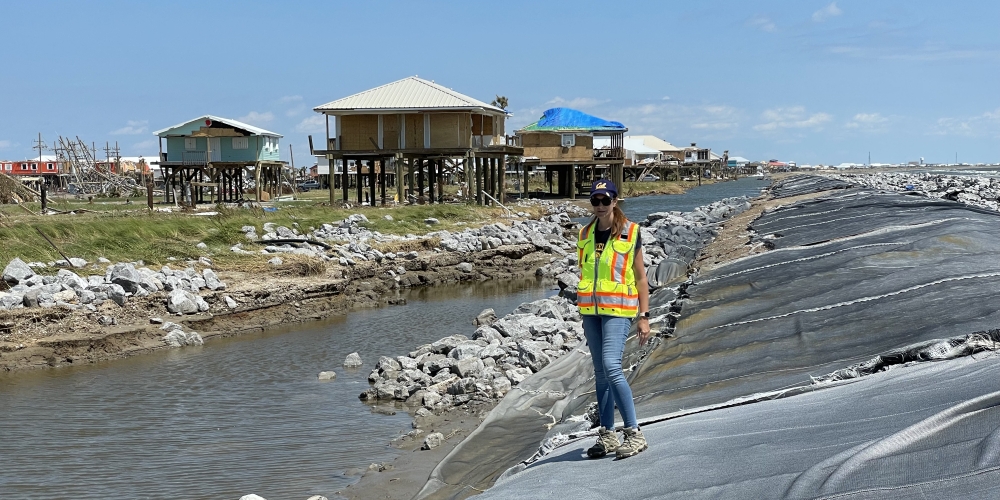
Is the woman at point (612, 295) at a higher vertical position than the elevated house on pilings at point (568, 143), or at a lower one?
lower

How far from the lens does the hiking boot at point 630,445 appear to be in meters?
5.61

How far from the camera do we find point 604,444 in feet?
18.6

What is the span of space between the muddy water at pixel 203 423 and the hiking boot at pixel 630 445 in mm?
3414

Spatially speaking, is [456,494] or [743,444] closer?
[743,444]

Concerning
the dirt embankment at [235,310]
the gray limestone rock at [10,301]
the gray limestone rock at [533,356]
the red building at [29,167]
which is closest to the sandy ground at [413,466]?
the gray limestone rock at [533,356]

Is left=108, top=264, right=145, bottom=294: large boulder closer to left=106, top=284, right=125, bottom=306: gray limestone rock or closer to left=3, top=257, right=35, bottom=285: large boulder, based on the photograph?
left=106, top=284, right=125, bottom=306: gray limestone rock

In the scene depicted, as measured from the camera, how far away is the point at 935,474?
154 inches

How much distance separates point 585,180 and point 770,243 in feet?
190

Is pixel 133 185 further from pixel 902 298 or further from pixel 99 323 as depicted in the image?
pixel 902 298

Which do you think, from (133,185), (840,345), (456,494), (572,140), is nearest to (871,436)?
(840,345)

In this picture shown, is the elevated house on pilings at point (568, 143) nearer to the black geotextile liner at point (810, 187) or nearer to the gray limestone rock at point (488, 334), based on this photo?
the black geotextile liner at point (810, 187)

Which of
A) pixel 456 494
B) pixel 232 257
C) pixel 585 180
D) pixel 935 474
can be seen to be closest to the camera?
pixel 935 474

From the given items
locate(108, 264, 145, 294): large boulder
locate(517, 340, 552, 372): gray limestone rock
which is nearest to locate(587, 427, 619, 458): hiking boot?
locate(517, 340, 552, 372): gray limestone rock

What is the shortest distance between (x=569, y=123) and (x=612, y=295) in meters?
57.6
